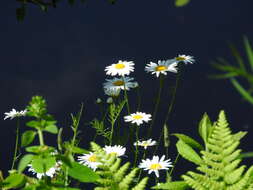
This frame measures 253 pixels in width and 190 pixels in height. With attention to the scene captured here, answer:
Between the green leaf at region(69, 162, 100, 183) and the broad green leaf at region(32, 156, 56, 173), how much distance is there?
0.03 meters

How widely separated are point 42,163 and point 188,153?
29 cm

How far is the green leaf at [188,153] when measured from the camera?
35.9 inches

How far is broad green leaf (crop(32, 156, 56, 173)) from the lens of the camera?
0.75 m

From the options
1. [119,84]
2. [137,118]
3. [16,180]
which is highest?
[119,84]

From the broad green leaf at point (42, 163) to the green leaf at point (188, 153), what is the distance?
0.88ft

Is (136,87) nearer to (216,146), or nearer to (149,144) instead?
(149,144)

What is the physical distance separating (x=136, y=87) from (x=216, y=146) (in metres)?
0.94

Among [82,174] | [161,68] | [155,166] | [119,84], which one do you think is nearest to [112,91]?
[119,84]

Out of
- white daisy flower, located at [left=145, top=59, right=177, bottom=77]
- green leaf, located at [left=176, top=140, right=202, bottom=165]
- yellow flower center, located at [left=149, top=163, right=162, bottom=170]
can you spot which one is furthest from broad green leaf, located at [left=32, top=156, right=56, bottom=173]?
white daisy flower, located at [left=145, top=59, right=177, bottom=77]

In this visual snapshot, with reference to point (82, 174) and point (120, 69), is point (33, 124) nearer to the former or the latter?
point (82, 174)

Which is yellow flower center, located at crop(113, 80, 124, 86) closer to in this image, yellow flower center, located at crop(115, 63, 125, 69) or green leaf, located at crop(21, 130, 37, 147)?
yellow flower center, located at crop(115, 63, 125, 69)

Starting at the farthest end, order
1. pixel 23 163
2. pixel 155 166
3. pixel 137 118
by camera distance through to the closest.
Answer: pixel 137 118 < pixel 155 166 < pixel 23 163

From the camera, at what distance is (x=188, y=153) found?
93 centimetres

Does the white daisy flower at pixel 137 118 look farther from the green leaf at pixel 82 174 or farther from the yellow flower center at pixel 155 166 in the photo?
the green leaf at pixel 82 174
